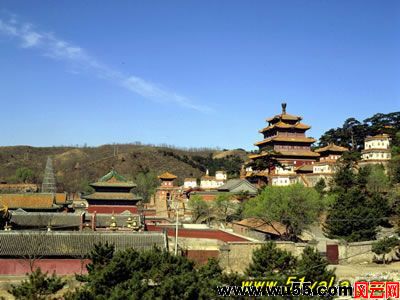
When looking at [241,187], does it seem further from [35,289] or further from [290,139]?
[35,289]

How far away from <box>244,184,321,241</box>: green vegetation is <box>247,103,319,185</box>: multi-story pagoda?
46.1ft

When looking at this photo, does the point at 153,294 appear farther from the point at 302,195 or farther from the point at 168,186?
the point at 168,186

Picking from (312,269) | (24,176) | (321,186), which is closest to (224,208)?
(321,186)

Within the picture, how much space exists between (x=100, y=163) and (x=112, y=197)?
8874 cm

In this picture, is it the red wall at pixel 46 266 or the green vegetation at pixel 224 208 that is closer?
the red wall at pixel 46 266

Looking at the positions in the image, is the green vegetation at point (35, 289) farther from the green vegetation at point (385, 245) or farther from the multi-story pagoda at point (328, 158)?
the multi-story pagoda at point (328, 158)

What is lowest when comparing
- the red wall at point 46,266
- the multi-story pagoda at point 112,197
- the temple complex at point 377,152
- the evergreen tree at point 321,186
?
the red wall at point 46,266

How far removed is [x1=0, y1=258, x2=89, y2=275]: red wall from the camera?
2538 centimetres

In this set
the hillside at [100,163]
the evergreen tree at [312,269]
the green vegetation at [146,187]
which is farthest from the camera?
the hillside at [100,163]

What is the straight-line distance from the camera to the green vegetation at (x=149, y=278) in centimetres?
1557

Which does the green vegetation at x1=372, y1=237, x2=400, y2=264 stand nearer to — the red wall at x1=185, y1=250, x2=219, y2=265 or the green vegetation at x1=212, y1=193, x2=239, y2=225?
the red wall at x1=185, y1=250, x2=219, y2=265

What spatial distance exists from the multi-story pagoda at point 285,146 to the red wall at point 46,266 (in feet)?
92.4

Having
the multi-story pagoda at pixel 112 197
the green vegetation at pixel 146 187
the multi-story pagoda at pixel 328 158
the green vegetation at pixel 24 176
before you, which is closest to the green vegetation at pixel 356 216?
the multi-story pagoda at pixel 328 158

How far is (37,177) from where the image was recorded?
360ft
